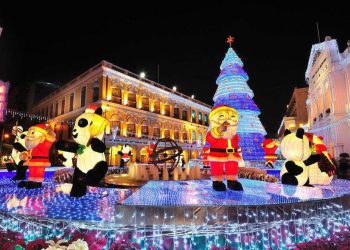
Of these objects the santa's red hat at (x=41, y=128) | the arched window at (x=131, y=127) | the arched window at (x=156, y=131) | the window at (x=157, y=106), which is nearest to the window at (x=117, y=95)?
the arched window at (x=131, y=127)

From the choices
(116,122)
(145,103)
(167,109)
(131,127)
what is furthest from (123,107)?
(167,109)

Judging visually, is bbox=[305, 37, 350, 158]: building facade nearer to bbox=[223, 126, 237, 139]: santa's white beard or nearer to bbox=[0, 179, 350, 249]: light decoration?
bbox=[223, 126, 237, 139]: santa's white beard

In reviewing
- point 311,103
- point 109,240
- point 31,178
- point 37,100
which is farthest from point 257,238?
point 37,100

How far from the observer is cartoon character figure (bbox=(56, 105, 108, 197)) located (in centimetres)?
444

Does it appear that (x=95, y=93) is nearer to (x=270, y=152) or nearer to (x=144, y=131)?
(x=144, y=131)

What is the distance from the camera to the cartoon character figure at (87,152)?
4441 mm

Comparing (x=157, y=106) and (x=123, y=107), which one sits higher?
(x=157, y=106)

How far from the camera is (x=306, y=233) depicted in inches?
143

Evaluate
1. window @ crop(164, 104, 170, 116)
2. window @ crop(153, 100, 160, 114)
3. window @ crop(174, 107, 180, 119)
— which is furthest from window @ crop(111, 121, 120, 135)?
window @ crop(174, 107, 180, 119)

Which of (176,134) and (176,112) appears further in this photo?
(176,112)

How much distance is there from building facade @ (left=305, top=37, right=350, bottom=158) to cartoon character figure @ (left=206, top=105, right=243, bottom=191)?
19.0 meters

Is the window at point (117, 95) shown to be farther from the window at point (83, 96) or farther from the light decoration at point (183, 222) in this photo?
the light decoration at point (183, 222)

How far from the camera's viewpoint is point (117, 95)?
1208 inches

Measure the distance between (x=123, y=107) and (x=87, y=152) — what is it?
87.5 feet
